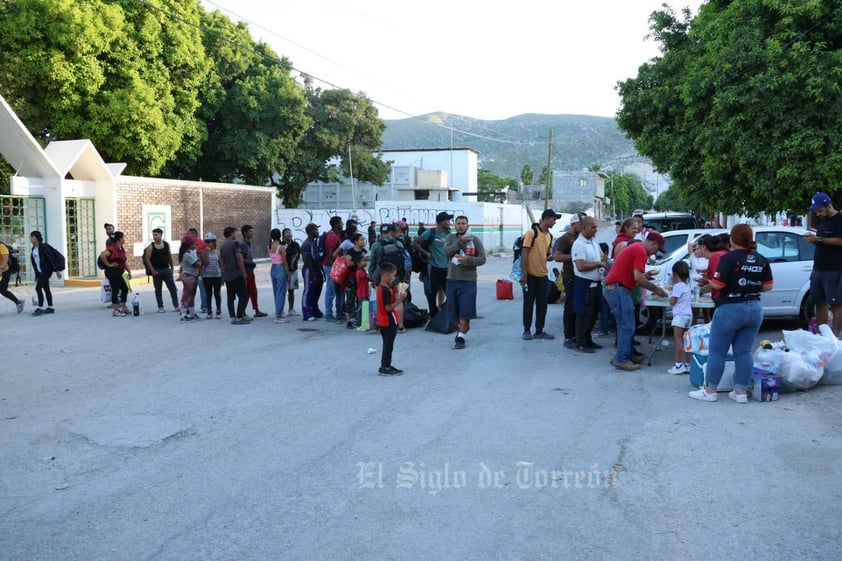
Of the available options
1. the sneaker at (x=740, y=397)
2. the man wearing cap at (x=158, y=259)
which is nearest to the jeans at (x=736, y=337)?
the sneaker at (x=740, y=397)

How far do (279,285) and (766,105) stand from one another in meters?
9.13

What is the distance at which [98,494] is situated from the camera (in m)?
4.89

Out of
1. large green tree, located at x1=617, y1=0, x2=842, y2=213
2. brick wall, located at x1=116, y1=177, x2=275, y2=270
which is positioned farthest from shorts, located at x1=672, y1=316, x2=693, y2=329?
brick wall, located at x1=116, y1=177, x2=275, y2=270

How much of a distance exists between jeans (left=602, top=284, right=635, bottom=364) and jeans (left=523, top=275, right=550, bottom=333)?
1.94 meters

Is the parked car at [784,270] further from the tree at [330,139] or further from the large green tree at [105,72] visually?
the tree at [330,139]

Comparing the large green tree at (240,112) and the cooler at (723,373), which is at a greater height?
the large green tree at (240,112)

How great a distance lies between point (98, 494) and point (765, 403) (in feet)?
19.5

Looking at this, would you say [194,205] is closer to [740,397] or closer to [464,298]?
[464,298]

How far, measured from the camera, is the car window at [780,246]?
11.1m

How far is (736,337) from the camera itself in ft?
22.7

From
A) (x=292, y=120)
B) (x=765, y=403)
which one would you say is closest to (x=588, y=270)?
(x=765, y=403)

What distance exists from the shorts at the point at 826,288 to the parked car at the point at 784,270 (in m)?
1.72

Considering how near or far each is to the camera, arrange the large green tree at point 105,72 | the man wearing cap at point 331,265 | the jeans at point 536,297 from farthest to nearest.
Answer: the large green tree at point 105,72, the man wearing cap at point 331,265, the jeans at point 536,297

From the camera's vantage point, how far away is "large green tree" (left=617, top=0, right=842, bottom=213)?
12.0m
